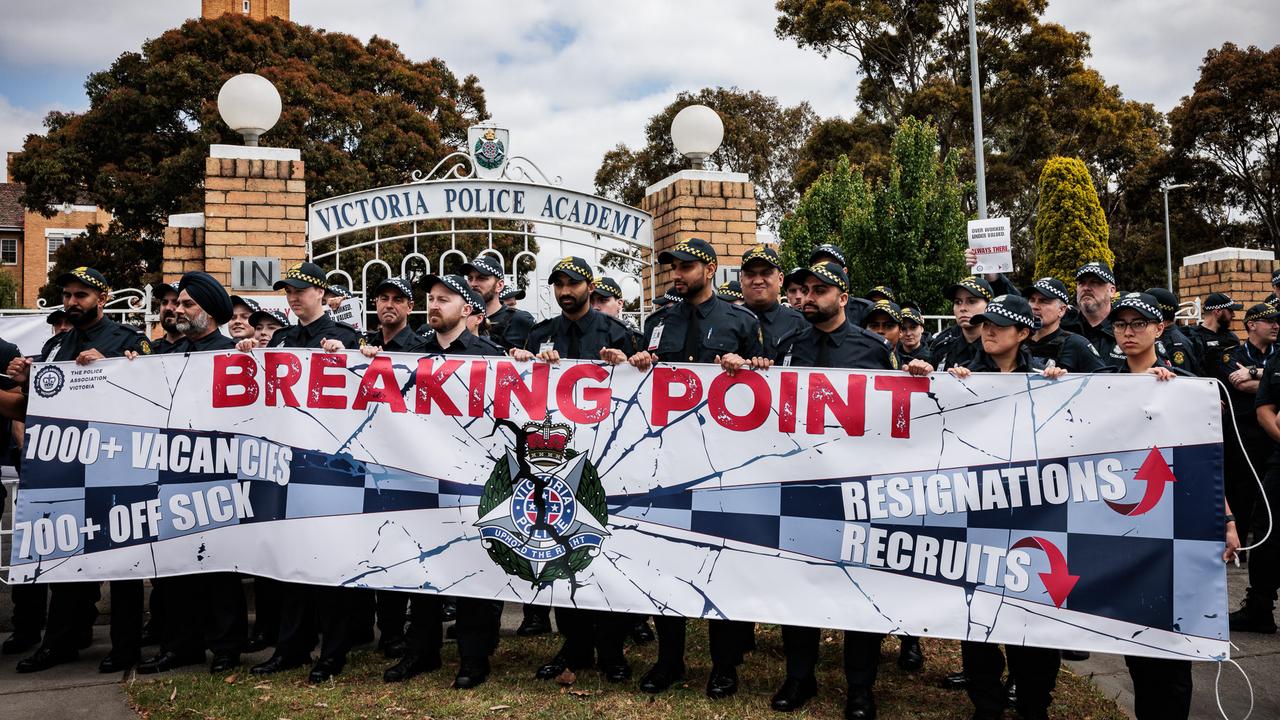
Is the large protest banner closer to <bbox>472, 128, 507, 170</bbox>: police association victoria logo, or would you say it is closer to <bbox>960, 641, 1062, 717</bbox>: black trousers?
<bbox>960, 641, 1062, 717</bbox>: black trousers

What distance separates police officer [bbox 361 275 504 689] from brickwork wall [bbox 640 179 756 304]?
3563 mm

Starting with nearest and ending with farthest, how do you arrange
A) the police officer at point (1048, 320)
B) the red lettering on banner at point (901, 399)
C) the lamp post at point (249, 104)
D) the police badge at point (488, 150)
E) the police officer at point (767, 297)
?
the red lettering on banner at point (901, 399), the police officer at point (767, 297), the police officer at point (1048, 320), the lamp post at point (249, 104), the police badge at point (488, 150)

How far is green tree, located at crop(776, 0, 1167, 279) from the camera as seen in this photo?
86.6 feet

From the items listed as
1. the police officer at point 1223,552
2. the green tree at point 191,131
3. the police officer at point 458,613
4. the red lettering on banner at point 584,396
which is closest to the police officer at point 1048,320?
the police officer at point 1223,552

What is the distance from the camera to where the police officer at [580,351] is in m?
4.54

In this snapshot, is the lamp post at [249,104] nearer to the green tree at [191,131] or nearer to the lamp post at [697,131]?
the lamp post at [697,131]

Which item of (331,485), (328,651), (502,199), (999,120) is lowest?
(328,651)

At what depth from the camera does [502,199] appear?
26.5 ft

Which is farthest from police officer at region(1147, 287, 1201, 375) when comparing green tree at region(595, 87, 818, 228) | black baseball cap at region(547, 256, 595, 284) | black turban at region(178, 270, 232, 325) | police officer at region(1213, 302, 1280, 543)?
green tree at region(595, 87, 818, 228)

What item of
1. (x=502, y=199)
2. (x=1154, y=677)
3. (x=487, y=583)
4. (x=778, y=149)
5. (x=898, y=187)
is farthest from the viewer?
(x=778, y=149)

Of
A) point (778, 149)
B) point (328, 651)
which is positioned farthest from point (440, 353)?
point (778, 149)

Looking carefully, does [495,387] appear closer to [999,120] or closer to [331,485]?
[331,485]

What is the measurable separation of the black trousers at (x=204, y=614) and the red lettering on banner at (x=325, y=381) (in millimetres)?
1008

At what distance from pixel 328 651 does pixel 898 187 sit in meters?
15.4
